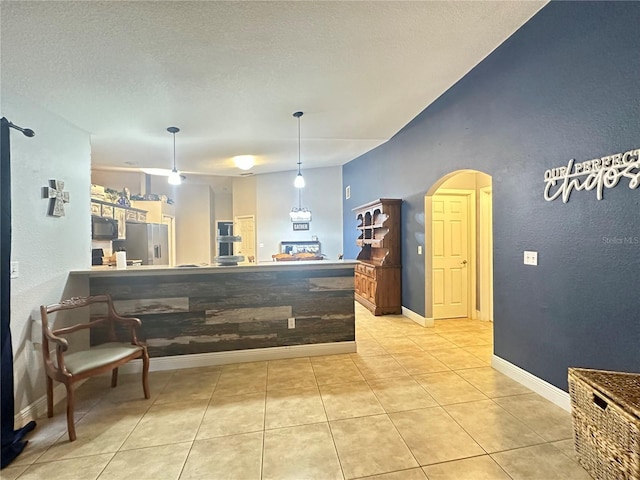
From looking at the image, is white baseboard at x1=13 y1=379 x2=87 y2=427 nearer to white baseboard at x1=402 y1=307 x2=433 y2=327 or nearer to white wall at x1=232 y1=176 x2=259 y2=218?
white baseboard at x1=402 y1=307 x2=433 y2=327

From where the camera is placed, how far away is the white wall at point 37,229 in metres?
2.24

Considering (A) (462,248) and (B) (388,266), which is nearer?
(A) (462,248)

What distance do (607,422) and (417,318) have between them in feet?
10.5

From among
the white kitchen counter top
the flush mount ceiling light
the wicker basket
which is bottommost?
the wicker basket

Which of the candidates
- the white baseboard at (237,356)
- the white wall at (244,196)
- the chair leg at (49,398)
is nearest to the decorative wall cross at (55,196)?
the chair leg at (49,398)

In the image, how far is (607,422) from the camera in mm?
1457

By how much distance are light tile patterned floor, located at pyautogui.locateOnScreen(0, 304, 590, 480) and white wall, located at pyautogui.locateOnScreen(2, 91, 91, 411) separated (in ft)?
1.88

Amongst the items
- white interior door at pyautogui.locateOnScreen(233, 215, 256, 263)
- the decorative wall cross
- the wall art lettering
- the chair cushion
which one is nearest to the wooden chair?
the chair cushion

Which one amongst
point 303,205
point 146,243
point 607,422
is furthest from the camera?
point 303,205

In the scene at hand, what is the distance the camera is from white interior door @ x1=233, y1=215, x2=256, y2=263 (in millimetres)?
8896

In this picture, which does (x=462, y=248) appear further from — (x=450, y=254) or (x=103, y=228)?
(x=103, y=228)

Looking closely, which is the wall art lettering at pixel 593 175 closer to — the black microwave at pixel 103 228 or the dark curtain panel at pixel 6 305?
the dark curtain panel at pixel 6 305

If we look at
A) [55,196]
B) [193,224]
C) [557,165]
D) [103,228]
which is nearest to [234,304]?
[55,196]

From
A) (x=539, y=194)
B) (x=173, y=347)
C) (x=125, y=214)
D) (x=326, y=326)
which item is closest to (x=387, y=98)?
(x=539, y=194)
